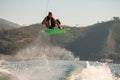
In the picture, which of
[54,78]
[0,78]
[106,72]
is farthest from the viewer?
[106,72]

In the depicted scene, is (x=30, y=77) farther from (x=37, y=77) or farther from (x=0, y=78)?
(x=0, y=78)

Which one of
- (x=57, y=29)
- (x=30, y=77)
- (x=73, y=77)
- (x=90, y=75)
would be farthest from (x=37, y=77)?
(x=57, y=29)

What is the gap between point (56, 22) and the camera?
3016cm

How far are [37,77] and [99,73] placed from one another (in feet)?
29.4

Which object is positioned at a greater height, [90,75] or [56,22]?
[56,22]

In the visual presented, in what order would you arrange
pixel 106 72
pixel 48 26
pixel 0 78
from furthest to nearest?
pixel 106 72 → pixel 0 78 → pixel 48 26

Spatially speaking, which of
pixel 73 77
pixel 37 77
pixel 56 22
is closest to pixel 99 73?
pixel 73 77

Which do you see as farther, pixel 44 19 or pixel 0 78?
pixel 0 78

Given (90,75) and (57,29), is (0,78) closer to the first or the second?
(57,29)

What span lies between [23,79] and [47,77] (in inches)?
126

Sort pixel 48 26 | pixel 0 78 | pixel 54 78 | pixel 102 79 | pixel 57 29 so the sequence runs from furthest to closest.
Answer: pixel 102 79 < pixel 54 78 < pixel 0 78 < pixel 57 29 < pixel 48 26

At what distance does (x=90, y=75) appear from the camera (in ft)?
144

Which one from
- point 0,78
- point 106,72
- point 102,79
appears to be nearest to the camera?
point 0,78

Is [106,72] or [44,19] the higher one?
[44,19]
